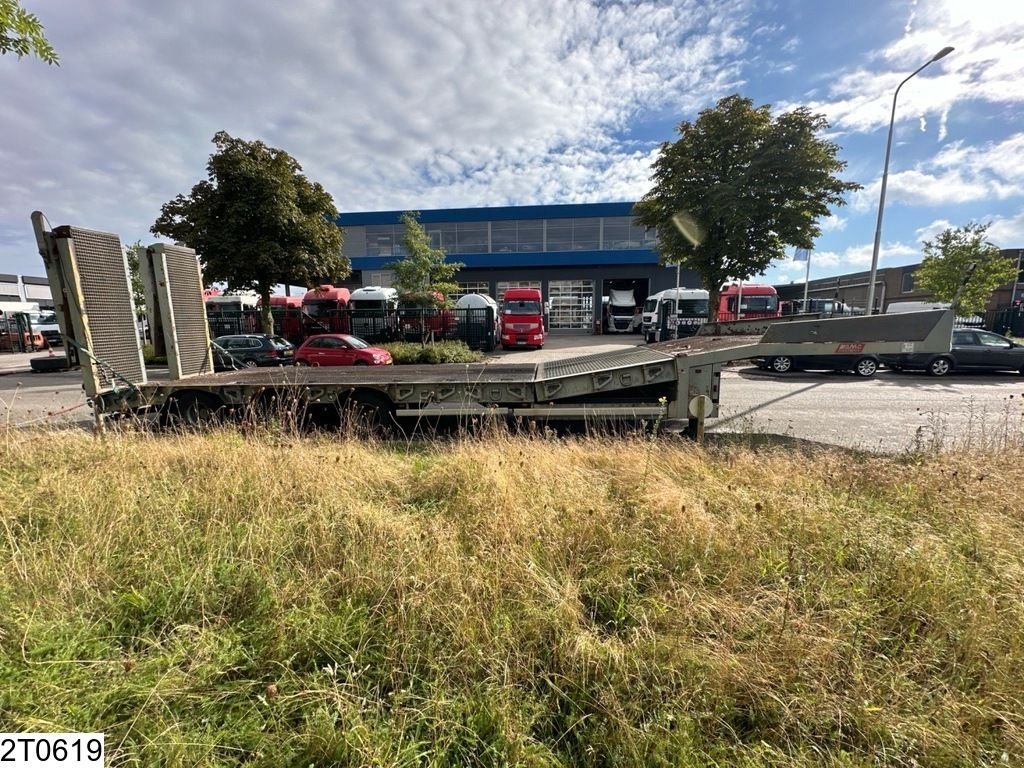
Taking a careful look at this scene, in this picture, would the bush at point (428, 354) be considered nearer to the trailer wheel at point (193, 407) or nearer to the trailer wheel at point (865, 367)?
the trailer wheel at point (193, 407)

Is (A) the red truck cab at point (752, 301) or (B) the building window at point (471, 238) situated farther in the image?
(B) the building window at point (471, 238)

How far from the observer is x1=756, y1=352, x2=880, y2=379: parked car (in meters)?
13.0

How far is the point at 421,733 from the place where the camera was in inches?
64.9

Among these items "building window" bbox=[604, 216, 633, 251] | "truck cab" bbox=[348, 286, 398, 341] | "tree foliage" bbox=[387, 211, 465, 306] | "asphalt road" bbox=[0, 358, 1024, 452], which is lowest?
"asphalt road" bbox=[0, 358, 1024, 452]

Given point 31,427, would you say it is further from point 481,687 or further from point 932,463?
point 932,463

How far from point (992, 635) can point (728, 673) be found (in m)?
1.40

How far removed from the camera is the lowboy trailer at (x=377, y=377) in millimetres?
5340

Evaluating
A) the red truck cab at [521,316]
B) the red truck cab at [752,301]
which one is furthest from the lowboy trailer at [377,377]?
the red truck cab at [752,301]

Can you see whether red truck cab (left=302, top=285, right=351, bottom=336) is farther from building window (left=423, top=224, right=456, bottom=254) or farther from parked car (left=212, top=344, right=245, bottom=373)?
building window (left=423, top=224, right=456, bottom=254)

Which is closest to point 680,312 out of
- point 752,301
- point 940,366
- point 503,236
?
point 752,301

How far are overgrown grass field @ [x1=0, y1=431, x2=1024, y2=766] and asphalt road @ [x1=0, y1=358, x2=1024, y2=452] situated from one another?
304 cm

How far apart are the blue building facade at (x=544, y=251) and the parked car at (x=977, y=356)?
76.7 ft

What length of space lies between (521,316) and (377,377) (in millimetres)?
16382

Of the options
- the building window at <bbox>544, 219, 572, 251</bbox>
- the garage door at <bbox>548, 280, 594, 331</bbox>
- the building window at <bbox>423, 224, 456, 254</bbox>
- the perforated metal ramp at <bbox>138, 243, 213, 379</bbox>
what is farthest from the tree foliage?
the garage door at <bbox>548, 280, 594, 331</bbox>
